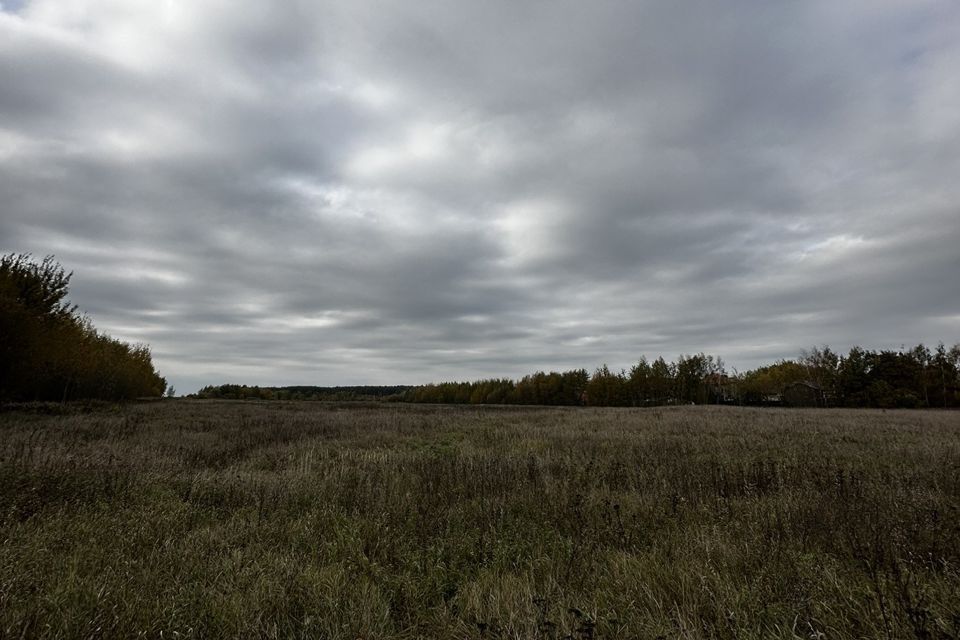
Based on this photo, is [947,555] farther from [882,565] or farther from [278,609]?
[278,609]

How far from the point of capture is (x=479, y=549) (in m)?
4.57

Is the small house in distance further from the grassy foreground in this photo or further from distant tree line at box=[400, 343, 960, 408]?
the grassy foreground

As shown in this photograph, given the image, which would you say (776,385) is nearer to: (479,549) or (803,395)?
(803,395)

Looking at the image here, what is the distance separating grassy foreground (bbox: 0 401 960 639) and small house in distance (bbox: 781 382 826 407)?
74.5m

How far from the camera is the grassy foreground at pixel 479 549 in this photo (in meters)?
3.08

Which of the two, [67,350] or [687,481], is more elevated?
[67,350]

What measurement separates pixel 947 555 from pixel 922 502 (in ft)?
6.22

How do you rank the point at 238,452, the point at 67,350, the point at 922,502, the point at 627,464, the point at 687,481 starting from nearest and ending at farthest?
the point at 922,502
the point at 687,481
the point at 627,464
the point at 238,452
the point at 67,350

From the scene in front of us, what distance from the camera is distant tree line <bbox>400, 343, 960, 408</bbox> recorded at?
61.3 m

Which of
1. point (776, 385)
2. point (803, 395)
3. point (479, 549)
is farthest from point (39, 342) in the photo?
point (776, 385)

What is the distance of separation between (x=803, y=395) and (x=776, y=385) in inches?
684

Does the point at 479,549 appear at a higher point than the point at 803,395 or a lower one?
lower

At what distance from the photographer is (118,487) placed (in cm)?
667

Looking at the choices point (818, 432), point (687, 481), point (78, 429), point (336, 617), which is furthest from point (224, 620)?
point (818, 432)
